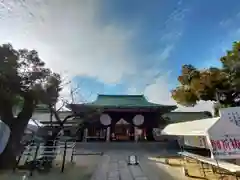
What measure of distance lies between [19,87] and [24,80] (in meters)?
0.30

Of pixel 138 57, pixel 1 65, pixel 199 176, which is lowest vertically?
pixel 199 176

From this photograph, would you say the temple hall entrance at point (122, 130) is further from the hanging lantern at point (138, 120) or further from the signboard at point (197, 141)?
the signboard at point (197, 141)

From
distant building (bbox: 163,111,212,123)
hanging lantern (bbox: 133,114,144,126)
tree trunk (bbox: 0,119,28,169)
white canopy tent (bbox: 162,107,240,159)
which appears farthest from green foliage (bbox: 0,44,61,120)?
distant building (bbox: 163,111,212,123)

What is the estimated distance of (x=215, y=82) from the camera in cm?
1093

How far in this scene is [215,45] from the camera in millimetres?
9180

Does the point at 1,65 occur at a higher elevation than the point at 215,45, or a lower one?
lower

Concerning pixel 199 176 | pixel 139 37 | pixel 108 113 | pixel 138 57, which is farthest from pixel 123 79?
pixel 199 176

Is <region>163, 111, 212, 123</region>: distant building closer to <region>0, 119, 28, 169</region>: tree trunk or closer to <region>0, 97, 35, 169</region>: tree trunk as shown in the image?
<region>0, 97, 35, 169</region>: tree trunk

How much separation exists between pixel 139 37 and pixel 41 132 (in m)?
5.94

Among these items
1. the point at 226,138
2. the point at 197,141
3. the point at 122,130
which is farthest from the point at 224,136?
the point at 122,130

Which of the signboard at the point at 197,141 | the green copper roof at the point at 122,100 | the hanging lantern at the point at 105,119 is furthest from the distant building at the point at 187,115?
the signboard at the point at 197,141

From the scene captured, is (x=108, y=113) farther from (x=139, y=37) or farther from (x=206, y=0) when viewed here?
(x=206, y=0)

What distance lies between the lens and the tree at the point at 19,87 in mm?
7043

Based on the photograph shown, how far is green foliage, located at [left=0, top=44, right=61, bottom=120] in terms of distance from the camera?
7.04 meters
